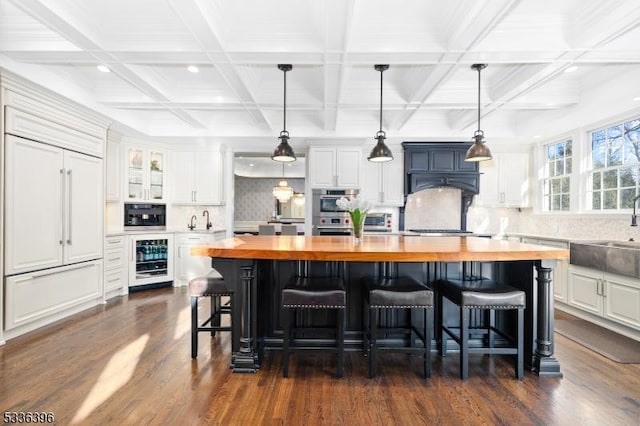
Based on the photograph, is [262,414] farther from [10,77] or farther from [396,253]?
[10,77]

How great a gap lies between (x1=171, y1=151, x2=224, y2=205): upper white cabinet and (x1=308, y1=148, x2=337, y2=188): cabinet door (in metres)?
1.68

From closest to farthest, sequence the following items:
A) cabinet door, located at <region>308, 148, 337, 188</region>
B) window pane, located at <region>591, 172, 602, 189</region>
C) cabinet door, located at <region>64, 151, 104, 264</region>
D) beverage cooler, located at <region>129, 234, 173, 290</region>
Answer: cabinet door, located at <region>64, 151, 104, 264</region>
window pane, located at <region>591, 172, 602, 189</region>
beverage cooler, located at <region>129, 234, 173, 290</region>
cabinet door, located at <region>308, 148, 337, 188</region>

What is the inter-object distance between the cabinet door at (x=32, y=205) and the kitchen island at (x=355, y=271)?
2090 millimetres

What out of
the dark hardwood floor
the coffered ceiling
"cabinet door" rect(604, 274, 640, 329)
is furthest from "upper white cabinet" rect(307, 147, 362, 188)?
"cabinet door" rect(604, 274, 640, 329)

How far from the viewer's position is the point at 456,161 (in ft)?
18.0

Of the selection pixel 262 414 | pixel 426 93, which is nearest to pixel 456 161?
pixel 426 93

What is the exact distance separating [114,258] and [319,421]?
408 cm

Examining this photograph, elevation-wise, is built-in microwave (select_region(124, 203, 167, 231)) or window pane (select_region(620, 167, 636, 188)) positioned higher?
window pane (select_region(620, 167, 636, 188))

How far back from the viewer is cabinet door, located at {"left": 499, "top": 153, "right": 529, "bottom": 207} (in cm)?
558

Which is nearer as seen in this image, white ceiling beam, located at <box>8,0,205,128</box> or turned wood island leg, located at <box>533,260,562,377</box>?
white ceiling beam, located at <box>8,0,205,128</box>

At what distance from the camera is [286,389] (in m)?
2.17

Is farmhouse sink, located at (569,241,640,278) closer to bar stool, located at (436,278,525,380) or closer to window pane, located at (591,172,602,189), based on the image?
window pane, located at (591,172,602,189)

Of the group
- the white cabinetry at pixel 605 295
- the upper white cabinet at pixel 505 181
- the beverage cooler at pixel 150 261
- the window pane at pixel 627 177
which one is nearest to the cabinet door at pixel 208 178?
the beverage cooler at pixel 150 261

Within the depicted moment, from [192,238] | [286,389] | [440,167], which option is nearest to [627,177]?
[440,167]
